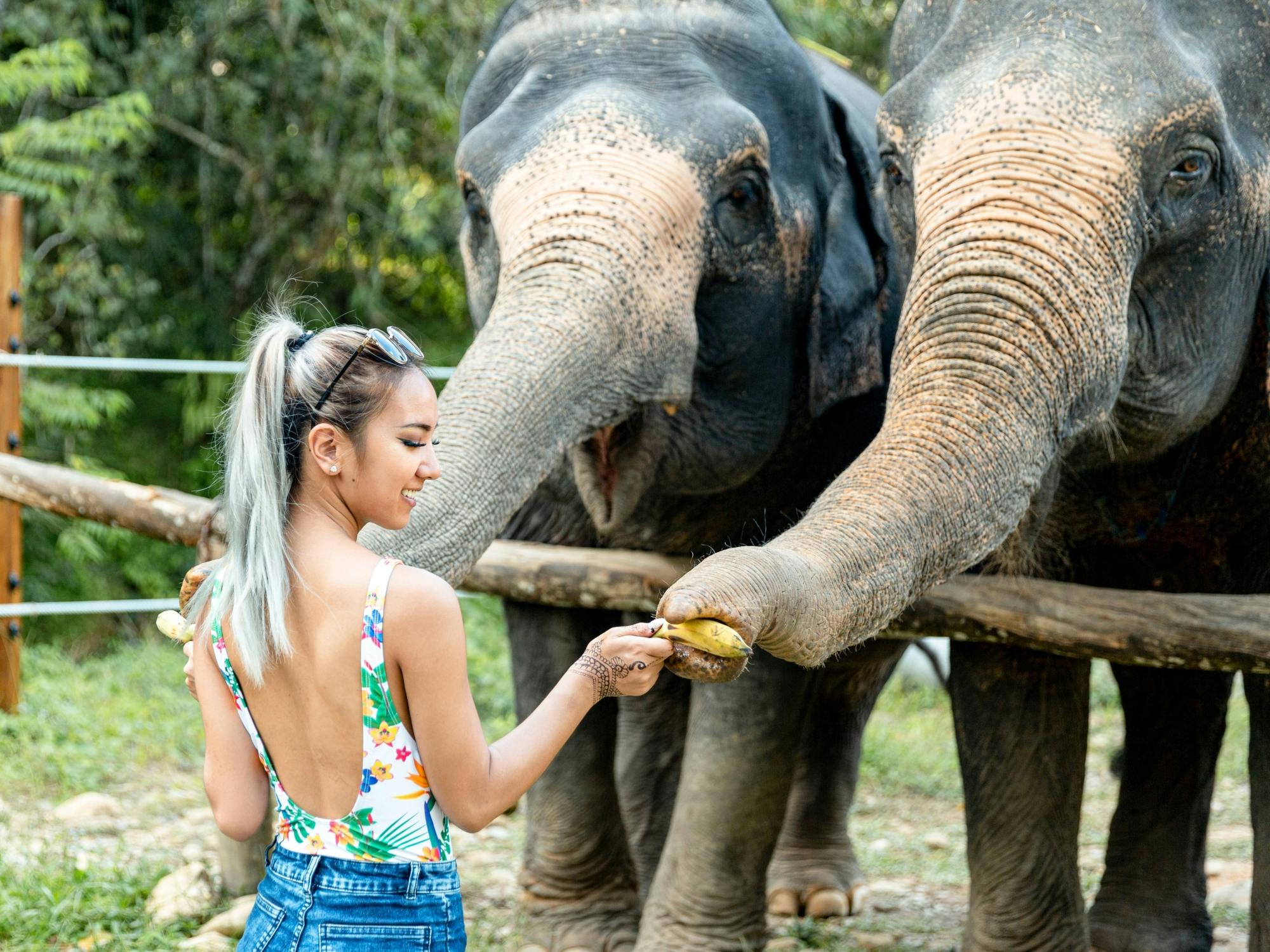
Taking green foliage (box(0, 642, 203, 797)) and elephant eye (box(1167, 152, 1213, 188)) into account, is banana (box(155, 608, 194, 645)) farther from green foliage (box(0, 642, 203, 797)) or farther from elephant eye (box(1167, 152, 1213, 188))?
green foliage (box(0, 642, 203, 797))

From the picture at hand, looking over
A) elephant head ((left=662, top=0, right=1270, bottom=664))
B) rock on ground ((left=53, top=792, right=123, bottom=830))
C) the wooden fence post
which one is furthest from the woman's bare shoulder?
the wooden fence post

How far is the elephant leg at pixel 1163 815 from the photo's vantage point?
387 centimetres

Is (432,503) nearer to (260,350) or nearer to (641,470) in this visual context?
(260,350)

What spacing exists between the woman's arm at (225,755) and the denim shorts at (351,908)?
0.09 m

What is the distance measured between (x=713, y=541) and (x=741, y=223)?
2.48ft

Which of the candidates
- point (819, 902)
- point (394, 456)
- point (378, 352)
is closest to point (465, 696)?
point (394, 456)

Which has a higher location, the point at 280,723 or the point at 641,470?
the point at 641,470

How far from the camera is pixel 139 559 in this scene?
26.1 feet

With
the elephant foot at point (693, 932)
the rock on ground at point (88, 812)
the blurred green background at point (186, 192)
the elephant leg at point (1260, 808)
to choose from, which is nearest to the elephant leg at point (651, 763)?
the elephant foot at point (693, 932)

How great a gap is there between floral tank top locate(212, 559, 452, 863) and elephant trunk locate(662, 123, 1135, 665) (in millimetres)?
527

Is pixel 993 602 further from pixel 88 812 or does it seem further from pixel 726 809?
pixel 88 812

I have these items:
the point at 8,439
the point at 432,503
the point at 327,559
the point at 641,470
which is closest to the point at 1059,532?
the point at 641,470

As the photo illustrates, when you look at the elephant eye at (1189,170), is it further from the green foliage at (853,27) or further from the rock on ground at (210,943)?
the green foliage at (853,27)

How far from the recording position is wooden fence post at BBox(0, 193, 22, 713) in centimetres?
572
